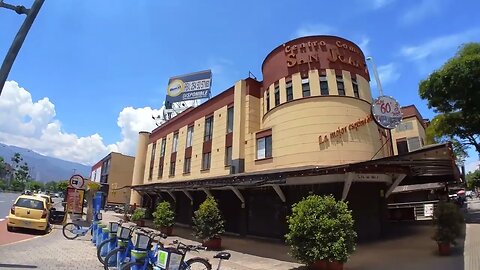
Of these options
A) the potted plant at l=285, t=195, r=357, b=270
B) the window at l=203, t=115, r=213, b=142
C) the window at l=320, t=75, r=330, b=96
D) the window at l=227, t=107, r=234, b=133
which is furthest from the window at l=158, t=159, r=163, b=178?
the potted plant at l=285, t=195, r=357, b=270

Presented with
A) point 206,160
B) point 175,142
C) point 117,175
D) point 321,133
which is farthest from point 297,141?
point 117,175

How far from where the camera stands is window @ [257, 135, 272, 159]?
2097cm

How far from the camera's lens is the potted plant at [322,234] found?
29.2 feet

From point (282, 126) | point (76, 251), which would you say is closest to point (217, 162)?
point (282, 126)

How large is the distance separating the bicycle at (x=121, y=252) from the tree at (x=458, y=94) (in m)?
24.0

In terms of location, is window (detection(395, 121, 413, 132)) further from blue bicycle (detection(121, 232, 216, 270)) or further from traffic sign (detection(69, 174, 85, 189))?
blue bicycle (detection(121, 232, 216, 270))

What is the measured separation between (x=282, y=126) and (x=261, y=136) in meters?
2.29

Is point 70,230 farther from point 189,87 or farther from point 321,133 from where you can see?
point 189,87

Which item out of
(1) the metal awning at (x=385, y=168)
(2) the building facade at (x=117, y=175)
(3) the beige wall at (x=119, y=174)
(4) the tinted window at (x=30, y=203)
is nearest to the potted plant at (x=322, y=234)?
(1) the metal awning at (x=385, y=168)

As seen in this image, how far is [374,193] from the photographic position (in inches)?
666

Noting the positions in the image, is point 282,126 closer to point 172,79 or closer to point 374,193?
point 374,193

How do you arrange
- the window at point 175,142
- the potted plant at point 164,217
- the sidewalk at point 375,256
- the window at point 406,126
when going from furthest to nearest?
1. the window at point 406,126
2. the window at point 175,142
3. the potted plant at point 164,217
4. the sidewalk at point 375,256

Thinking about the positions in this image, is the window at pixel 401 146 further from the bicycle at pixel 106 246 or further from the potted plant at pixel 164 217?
the bicycle at pixel 106 246

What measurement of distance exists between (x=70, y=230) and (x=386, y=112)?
16.6 m
